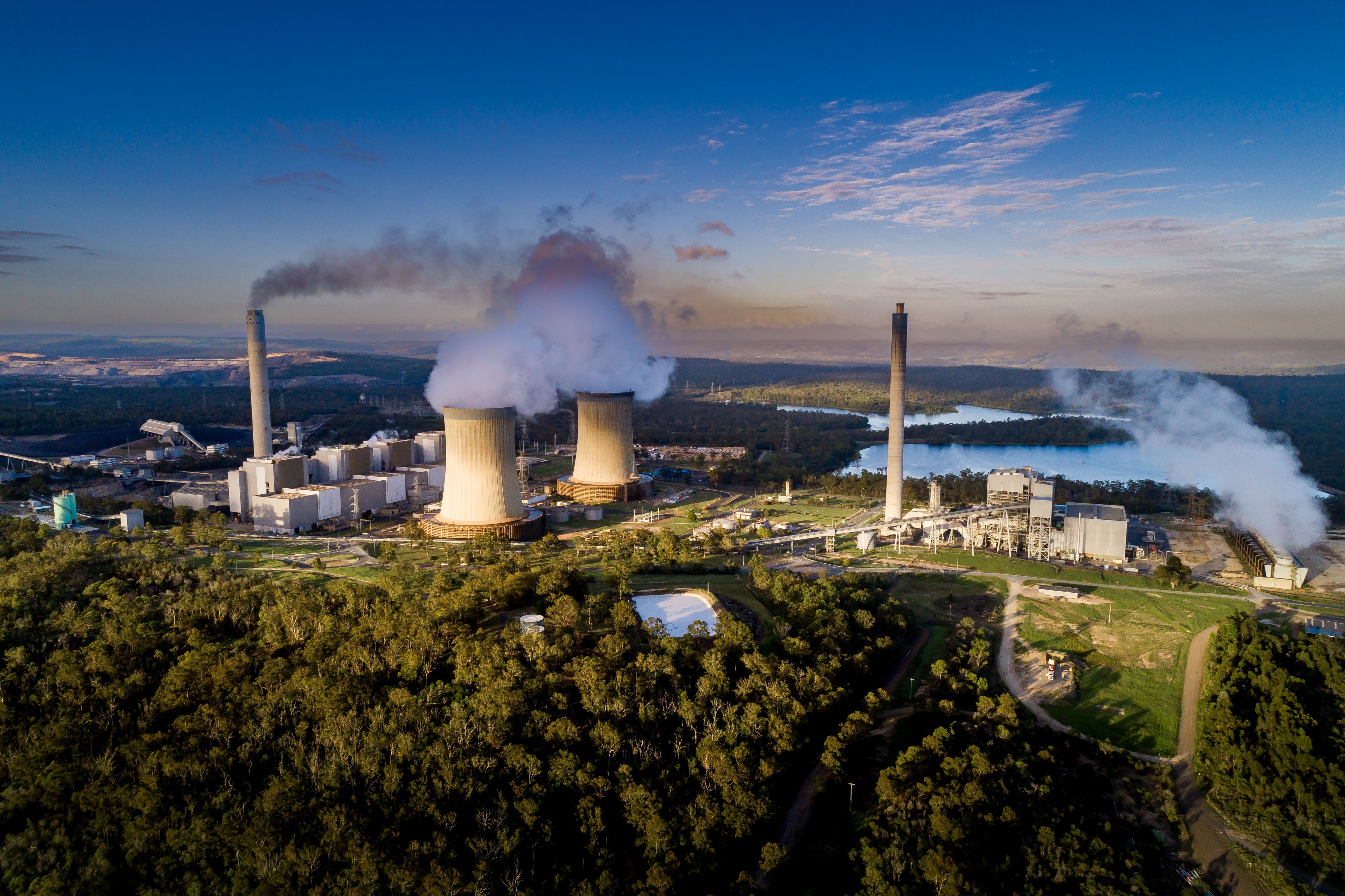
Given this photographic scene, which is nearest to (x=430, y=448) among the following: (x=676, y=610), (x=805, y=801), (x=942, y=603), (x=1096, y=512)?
(x=676, y=610)

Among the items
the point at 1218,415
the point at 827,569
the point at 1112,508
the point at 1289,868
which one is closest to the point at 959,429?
the point at 1218,415

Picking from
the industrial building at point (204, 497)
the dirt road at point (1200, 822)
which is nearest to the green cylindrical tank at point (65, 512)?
the industrial building at point (204, 497)

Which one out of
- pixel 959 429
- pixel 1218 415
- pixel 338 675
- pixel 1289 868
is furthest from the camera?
pixel 959 429

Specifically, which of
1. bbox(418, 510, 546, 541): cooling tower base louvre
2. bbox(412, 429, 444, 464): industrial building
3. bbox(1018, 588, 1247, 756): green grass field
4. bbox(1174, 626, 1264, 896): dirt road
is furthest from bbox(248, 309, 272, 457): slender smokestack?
bbox(1174, 626, 1264, 896): dirt road

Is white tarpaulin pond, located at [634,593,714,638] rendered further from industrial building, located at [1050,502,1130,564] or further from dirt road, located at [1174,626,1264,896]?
industrial building, located at [1050,502,1130,564]

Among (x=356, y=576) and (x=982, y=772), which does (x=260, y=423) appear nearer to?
(x=356, y=576)
